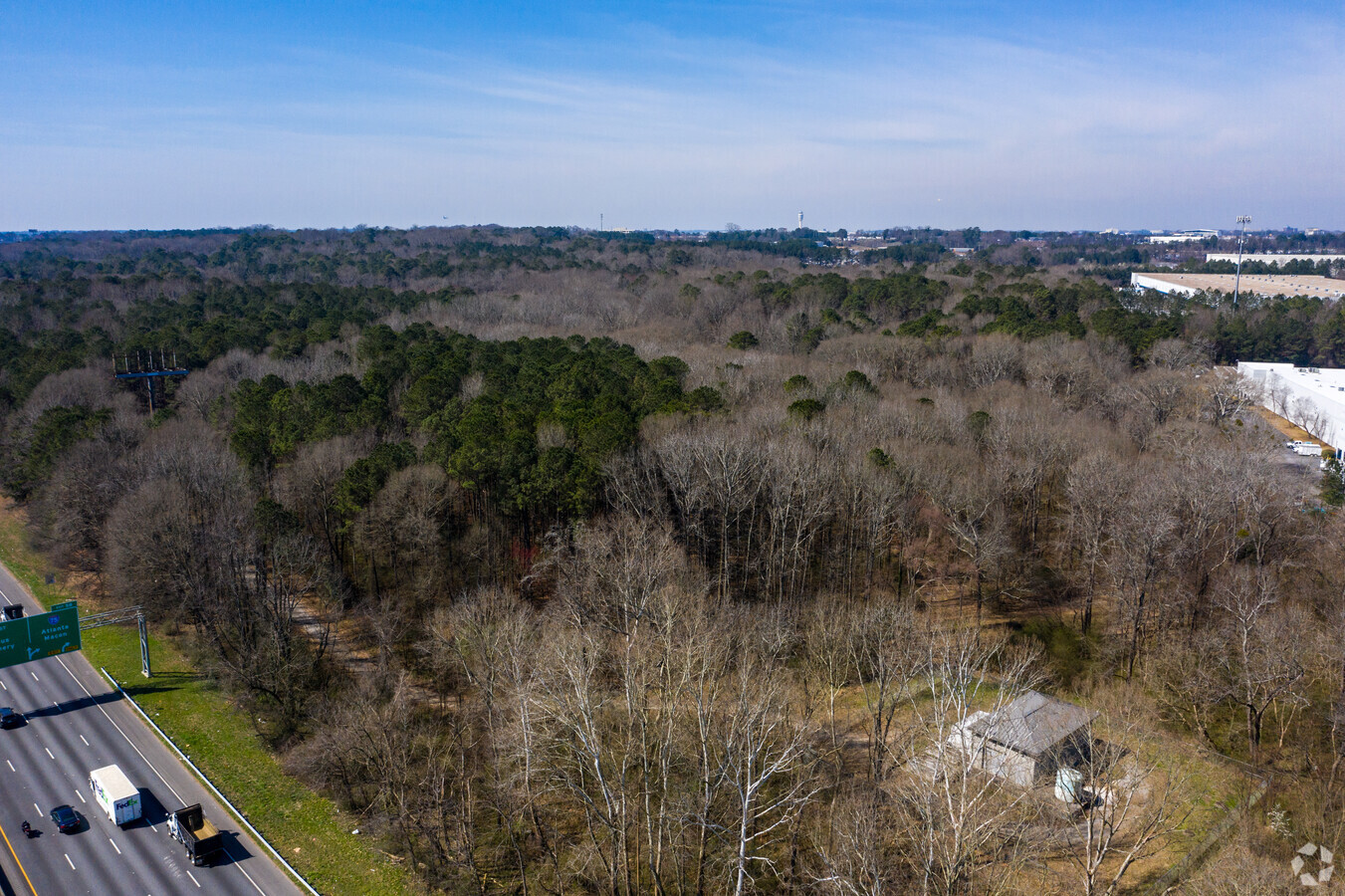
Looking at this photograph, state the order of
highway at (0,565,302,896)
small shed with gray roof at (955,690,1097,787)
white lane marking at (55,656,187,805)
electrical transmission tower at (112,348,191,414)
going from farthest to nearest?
1. electrical transmission tower at (112,348,191,414)
2. white lane marking at (55,656,187,805)
3. small shed with gray roof at (955,690,1097,787)
4. highway at (0,565,302,896)

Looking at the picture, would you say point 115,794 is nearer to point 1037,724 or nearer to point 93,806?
point 93,806

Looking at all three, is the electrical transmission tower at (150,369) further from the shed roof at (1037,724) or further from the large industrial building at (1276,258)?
the large industrial building at (1276,258)

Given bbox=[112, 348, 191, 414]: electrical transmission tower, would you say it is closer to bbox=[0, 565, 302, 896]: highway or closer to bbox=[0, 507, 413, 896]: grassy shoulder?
bbox=[0, 507, 413, 896]: grassy shoulder

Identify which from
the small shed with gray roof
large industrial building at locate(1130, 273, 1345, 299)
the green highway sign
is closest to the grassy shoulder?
the green highway sign

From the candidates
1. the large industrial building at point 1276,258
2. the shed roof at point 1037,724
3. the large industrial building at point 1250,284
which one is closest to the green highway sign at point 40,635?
the shed roof at point 1037,724

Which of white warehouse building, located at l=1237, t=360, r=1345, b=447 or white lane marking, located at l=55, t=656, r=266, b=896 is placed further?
white warehouse building, located at l=1237, t=360, r=1345, b=447

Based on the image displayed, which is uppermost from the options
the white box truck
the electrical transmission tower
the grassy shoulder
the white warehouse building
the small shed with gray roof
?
the electrical transmission tower
